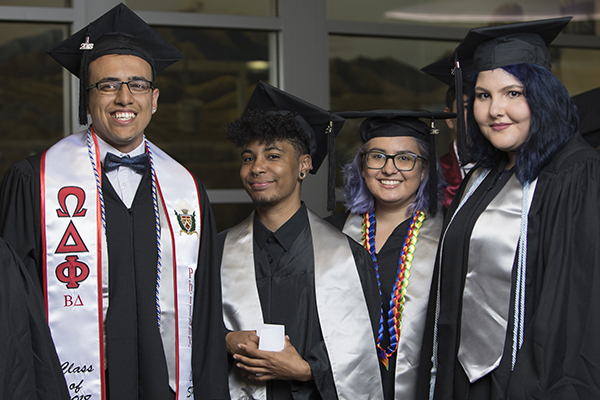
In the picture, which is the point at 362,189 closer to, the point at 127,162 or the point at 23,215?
the point at 127,162

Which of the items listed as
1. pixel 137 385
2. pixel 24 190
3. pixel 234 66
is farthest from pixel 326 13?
pixel 137 385

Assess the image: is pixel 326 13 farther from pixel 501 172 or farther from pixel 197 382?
pixel 197 382

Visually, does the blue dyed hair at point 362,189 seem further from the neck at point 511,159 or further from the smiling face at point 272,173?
the neck at point 511,159

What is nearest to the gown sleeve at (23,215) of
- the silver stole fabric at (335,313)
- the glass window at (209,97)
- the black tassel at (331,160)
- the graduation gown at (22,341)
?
the graduation gown at (22,341)

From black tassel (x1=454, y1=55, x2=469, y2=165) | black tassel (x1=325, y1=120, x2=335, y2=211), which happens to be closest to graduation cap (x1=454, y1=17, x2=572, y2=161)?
black tassel (x1=454, y1=55, x2=469, y2=165)

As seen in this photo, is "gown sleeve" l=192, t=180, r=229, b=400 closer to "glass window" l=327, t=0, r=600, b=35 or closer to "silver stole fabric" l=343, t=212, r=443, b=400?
"silver stole fabric" l=343, t=212, r=443, b=400

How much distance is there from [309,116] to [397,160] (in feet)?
1.58

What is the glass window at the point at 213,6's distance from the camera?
413 centimetres

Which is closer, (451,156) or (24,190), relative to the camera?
(24,190)

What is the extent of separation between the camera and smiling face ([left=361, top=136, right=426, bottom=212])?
293 centimetres

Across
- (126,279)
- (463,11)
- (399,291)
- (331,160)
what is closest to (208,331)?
(126,279)

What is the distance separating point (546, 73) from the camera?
2148 mm

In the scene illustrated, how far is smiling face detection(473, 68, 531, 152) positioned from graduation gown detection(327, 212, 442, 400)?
77cm

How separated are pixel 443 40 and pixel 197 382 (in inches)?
134
